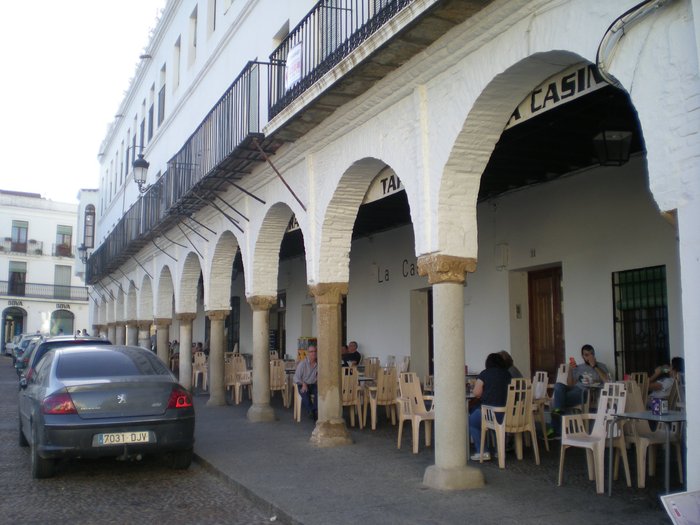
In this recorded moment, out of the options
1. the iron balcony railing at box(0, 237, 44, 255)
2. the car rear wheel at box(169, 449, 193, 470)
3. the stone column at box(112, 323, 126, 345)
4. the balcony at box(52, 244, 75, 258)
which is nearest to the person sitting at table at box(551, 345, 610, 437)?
the car rear wheel at box(169, 449, 193, 470)

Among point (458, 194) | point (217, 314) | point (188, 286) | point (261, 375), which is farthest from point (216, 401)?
point (458, 194)

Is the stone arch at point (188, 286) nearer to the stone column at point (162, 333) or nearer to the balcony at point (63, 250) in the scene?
the stone column at point (162, 333)

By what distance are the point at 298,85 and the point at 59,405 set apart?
16.6ft

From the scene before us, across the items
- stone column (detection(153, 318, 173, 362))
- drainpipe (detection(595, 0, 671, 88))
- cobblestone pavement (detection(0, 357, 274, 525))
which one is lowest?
cobblestone pavement (detection(0, 357, 274, 525))

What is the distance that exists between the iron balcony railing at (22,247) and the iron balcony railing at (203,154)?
37601 mm

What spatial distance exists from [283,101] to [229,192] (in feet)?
11.9

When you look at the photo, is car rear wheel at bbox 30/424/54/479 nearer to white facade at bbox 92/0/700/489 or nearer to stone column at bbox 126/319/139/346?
white facade at bbox 92/0/700/489

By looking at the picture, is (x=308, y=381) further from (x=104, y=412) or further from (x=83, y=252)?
(x=83, y=252)

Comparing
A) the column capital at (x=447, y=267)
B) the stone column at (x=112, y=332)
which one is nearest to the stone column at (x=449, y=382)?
the column capital at (x=447, y=267)

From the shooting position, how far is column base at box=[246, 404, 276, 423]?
11844 mm

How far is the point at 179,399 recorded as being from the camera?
7.66m

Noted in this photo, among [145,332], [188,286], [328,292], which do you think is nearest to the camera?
[328,292]

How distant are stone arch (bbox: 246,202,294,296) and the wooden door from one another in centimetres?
431

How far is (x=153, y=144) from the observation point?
23.5 metres
